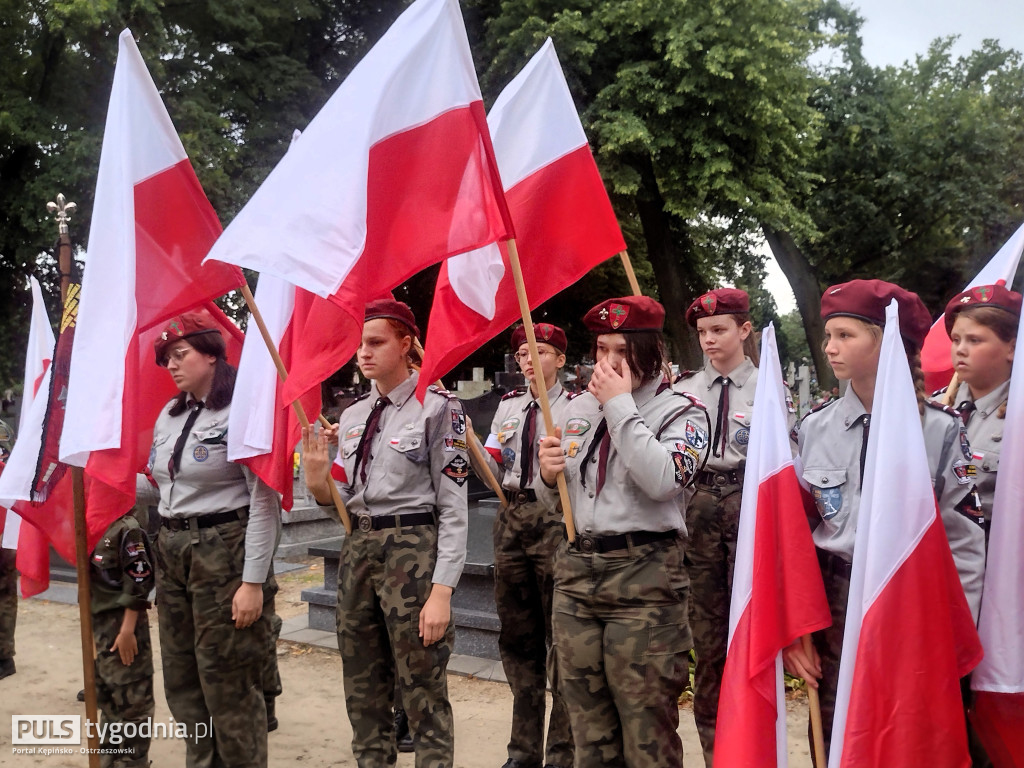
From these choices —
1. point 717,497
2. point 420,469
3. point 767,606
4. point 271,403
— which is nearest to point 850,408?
point 767,606

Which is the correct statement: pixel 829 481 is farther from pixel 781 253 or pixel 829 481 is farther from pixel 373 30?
pixel 781 253

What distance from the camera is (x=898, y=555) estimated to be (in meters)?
2.72

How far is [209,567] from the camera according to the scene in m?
3.94

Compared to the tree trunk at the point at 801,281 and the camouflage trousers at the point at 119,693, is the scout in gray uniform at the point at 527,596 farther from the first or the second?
the tree trunk at the point at 801,281

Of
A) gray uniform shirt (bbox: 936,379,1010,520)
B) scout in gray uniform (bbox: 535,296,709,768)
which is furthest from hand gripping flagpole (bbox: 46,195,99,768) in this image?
gray uniform shirt (bbox: 936,379,1010,520)

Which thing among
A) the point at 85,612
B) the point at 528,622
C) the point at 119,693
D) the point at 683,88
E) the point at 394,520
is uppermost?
the point at 683,88

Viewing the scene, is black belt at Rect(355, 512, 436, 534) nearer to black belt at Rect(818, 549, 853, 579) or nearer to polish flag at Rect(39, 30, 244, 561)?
polish flag at Rect(39, 30, 244, 561)

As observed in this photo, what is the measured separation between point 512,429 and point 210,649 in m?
2.21

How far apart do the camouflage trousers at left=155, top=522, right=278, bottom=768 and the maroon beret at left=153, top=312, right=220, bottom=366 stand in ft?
2.67

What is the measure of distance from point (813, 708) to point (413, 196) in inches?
89.6

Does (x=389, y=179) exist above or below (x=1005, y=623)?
above

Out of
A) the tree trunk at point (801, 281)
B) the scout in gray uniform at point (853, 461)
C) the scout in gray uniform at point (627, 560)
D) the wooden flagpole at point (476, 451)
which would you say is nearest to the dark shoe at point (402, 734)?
the wooden flagpole at point (476, 451)

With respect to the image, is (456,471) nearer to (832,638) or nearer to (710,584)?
(710,584)

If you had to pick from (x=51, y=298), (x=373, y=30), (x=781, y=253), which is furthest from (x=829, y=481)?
(x=781, y=253)
